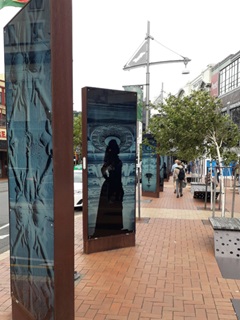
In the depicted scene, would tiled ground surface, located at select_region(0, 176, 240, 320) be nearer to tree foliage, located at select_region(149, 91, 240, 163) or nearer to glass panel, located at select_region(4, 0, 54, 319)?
glass panel, located at select_region(4, 0, 54, 319)

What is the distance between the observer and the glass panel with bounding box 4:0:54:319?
2.64 meters

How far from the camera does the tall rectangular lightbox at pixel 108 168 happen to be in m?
5.89

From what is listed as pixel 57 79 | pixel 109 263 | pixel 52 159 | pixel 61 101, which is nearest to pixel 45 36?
pixel 57 79

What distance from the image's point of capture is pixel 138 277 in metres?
4.80

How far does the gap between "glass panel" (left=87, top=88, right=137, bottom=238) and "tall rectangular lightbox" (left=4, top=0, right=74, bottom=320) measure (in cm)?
273

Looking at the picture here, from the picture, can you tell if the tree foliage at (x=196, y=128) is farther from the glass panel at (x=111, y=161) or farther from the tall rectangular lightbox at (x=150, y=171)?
the tall rectangular lightbox at (x=150, y=171)

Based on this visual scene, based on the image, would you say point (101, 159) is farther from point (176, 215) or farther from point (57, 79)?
point (176, 215)

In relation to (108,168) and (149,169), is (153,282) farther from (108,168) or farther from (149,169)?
(149,169)

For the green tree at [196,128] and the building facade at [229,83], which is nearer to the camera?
the green tree at [196,128]

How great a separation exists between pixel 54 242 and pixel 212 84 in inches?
1794

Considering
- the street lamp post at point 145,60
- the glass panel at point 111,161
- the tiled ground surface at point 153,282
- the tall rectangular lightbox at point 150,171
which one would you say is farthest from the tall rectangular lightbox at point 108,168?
the street lamp post at point 145,60

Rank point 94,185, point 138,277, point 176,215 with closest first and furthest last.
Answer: point 138,277 → point 94,185 → point 176,215

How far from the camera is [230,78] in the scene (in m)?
38.7

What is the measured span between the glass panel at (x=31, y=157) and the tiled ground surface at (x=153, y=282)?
3.02 feet
